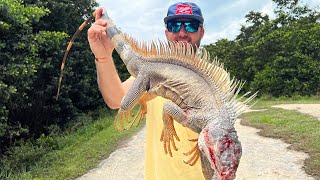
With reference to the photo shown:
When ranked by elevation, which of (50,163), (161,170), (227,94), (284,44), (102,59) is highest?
(284,44)

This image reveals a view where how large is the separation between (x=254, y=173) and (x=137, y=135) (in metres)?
5.11

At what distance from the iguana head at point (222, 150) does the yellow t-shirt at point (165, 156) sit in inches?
19.9

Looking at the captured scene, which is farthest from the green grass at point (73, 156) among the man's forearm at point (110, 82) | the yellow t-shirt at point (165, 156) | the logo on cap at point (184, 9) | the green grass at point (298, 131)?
the logo on cap at point (184, 9)

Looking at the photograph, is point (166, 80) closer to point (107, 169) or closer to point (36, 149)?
point (107, 169)

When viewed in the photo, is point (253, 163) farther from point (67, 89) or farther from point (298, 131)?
point (67, 89)

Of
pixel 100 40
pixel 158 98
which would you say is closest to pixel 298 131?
pixel 158 98

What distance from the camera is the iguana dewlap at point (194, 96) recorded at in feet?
6.56

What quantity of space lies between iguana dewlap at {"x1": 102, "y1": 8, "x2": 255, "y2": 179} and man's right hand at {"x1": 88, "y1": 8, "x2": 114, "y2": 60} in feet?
0.61

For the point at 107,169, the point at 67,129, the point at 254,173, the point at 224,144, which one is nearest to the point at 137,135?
the point at 67,129

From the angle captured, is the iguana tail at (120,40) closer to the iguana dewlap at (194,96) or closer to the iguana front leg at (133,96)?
the iguana dewlap at (194,96)

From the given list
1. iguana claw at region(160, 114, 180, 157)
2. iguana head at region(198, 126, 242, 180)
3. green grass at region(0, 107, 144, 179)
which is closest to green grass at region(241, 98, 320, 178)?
green grass at region(0, 107, 144, 179)

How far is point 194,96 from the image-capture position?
2.31m

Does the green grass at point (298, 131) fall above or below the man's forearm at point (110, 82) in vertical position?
below

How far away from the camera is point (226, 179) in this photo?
6.31ft
